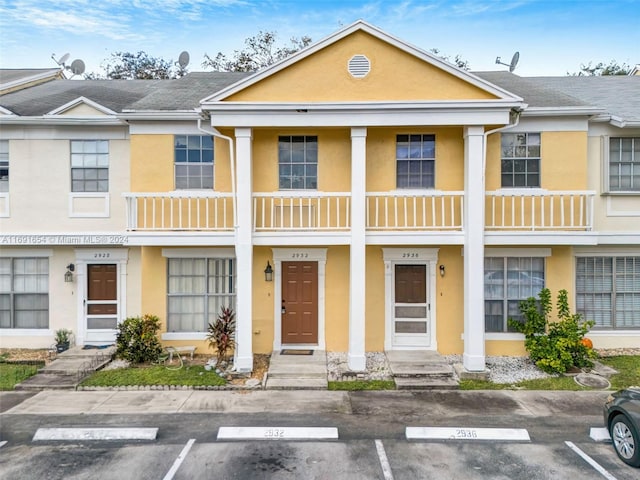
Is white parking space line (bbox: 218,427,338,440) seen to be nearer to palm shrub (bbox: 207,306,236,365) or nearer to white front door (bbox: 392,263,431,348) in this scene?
palm shrub (bbox: 207,306,236,365)

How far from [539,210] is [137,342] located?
35.7ft

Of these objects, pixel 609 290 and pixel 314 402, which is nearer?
pixel 314 402

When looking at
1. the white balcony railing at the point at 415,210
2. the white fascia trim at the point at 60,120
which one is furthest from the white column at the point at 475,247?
the white fascia trim at the point at 60,120

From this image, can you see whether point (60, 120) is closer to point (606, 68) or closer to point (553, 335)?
point (553, 335)

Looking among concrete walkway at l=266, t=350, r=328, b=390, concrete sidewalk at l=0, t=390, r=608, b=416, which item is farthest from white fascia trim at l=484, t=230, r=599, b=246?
concrete walkway at l=266, t=350, r=328, b=390

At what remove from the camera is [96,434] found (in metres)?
7.28

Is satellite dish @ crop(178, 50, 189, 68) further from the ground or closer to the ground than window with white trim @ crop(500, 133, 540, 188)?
further from the ground

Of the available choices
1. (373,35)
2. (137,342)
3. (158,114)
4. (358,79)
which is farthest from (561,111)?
(137,342)

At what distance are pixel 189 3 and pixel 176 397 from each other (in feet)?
38.6

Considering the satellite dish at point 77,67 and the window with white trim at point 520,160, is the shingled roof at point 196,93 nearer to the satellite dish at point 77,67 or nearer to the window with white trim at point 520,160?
the window with white trim at point 520,160

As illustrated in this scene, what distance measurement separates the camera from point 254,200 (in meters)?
10.8

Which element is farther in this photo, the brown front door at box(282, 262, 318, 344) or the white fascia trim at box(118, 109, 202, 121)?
the brown front door at box(282, 262, 318, 344)

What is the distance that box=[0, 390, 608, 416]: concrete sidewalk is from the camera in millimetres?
8336

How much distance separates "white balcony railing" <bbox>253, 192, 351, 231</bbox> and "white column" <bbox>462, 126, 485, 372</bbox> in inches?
117
